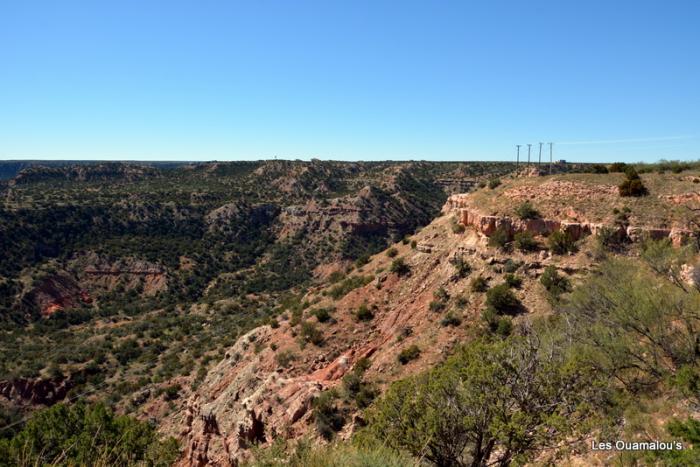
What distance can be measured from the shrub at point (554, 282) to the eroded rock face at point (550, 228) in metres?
3.07

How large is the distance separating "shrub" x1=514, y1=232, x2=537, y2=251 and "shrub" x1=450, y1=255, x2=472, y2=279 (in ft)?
9.57

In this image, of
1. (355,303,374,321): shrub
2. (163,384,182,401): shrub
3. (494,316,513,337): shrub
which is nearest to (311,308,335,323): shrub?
(355,303,374,321): shrub

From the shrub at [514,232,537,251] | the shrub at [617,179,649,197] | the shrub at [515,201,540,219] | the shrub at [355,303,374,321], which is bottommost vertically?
the shrub at [355,303,374,321]

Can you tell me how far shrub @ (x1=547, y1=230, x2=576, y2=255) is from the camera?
73.6ft

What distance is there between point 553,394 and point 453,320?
36.1ft

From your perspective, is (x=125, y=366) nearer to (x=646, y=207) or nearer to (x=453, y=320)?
(x=453, y=320)

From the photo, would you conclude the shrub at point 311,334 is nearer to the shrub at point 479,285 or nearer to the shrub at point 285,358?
the shrub at point 285,358

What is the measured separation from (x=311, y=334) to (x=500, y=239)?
39.4ft

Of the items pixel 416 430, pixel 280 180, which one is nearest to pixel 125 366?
pixel 416 430

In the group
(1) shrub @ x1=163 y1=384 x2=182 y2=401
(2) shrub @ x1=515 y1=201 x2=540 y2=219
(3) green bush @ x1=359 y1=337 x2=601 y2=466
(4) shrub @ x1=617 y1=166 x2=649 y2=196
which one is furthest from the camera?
→ (1) shrub @ x1=163 y1=384 x2=182 y2=401

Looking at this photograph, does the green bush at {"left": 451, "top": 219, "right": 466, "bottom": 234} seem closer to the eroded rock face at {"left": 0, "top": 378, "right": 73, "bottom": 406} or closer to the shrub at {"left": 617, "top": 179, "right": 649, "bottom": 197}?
the shrub at {"left": 617, "top": 179, "right": 649, "bottom": 197}

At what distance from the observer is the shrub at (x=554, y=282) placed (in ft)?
66.9

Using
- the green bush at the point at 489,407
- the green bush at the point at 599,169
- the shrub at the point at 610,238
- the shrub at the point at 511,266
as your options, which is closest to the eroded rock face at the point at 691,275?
the green bush at the point at 489,407

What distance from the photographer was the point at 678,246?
20047 millimetres
